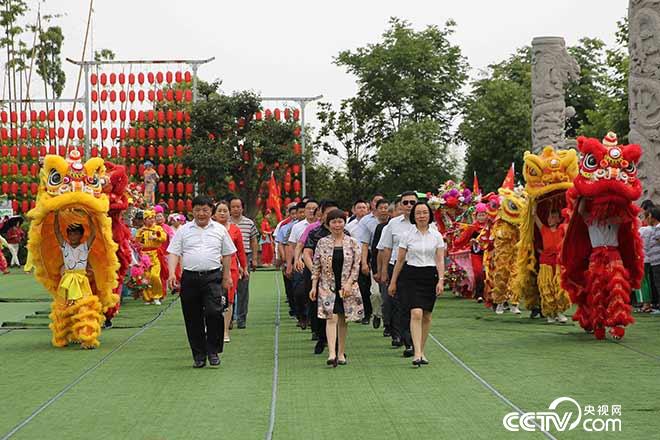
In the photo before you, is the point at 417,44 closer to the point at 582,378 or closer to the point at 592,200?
the point at 592,200

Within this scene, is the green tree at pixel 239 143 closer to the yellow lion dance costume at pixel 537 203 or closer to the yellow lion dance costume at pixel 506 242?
the yellow lion dance costume at pixel 506 242

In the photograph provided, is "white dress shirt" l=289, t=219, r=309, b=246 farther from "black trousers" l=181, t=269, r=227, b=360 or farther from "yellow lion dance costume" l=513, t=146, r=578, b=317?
"black trousers" l=181, t=269, r=227, b=360

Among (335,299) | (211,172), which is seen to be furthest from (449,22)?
Answer: (335,299)

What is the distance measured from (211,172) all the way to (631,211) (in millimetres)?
28955

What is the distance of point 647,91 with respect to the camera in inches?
866

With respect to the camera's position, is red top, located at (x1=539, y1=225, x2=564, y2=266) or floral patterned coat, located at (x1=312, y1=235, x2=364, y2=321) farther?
red top, located at (x1=539, y1=225, x2=564, y2=266)

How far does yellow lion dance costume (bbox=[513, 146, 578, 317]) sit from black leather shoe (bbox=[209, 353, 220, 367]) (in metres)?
5.61

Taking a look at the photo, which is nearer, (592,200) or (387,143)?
(592,200)

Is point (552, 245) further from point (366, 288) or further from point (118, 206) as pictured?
point (118, 206)

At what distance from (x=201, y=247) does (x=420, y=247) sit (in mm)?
2289

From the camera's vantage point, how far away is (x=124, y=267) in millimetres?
17328

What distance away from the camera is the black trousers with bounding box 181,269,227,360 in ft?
42.4

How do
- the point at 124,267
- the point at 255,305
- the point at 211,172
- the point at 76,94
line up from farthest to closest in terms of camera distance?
the point at 211,172
the point at 76,94
the point at 255,305
the point at 124,267

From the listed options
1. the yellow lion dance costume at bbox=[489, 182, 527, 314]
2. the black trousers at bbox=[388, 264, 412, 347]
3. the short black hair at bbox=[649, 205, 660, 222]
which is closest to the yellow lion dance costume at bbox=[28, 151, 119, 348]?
the black trousers at bbox=[388, 264, 412, 347]
